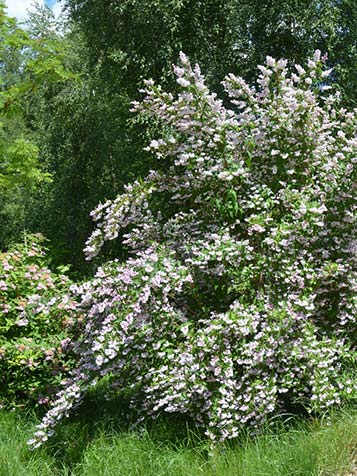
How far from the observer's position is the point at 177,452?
3.67 metres

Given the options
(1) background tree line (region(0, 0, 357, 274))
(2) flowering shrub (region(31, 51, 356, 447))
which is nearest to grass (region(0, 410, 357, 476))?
(2) flowering shrub (region(31, 51, 356, 447))

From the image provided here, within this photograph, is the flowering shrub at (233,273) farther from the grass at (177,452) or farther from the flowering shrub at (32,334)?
the flowering shrub at (32,334)

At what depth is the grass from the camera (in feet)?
9.85

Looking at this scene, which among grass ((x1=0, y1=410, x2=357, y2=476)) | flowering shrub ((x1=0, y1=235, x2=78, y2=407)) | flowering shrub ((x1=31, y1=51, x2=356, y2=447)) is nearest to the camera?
grass ((x1=0, y1=410, x2=357, y2=476))

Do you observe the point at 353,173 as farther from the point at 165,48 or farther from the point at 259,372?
the point at 165,48

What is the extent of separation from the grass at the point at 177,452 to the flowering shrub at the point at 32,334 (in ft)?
1.47

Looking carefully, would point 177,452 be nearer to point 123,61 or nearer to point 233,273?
point 233,273

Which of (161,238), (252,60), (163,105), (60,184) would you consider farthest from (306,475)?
(60,184)

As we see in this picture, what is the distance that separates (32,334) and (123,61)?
18.8 feet

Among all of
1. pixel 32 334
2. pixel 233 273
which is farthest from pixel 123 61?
pixel 233 273

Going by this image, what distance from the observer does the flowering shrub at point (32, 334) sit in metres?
4.68

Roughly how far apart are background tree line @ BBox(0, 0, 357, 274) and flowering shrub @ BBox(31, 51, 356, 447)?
3.21 meters

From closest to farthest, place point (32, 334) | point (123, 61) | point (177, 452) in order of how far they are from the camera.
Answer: point (177, 452), point (32, 334), point (123, 61)

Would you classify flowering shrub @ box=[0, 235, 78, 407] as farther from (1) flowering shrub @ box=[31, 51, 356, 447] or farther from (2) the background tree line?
(2) the background tree line
